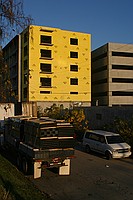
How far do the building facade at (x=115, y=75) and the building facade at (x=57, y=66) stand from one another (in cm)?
650

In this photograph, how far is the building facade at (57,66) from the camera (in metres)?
61.9

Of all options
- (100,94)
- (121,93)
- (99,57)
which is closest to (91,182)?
(121,93)

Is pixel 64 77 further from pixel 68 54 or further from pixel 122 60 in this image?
pixel 122 60

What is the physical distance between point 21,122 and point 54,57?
48.6m

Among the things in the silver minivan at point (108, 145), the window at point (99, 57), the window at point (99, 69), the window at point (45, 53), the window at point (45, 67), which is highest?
the window at point (99, 57)

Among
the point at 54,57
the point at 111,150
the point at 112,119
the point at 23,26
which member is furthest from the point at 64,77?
the point at 23,26

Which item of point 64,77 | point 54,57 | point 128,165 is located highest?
point 54,57

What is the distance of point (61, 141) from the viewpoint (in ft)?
46.1

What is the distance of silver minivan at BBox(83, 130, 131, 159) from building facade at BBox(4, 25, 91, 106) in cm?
3899

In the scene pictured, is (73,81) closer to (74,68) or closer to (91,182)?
(74,68)

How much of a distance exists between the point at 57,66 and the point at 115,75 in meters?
15.0

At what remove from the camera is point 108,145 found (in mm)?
19469

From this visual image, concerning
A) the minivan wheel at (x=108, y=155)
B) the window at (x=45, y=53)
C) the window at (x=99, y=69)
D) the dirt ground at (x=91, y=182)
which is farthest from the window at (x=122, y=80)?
the dirt ground at (x=91, y=182)

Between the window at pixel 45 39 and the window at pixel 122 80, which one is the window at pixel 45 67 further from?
the window at pixel 122 80
